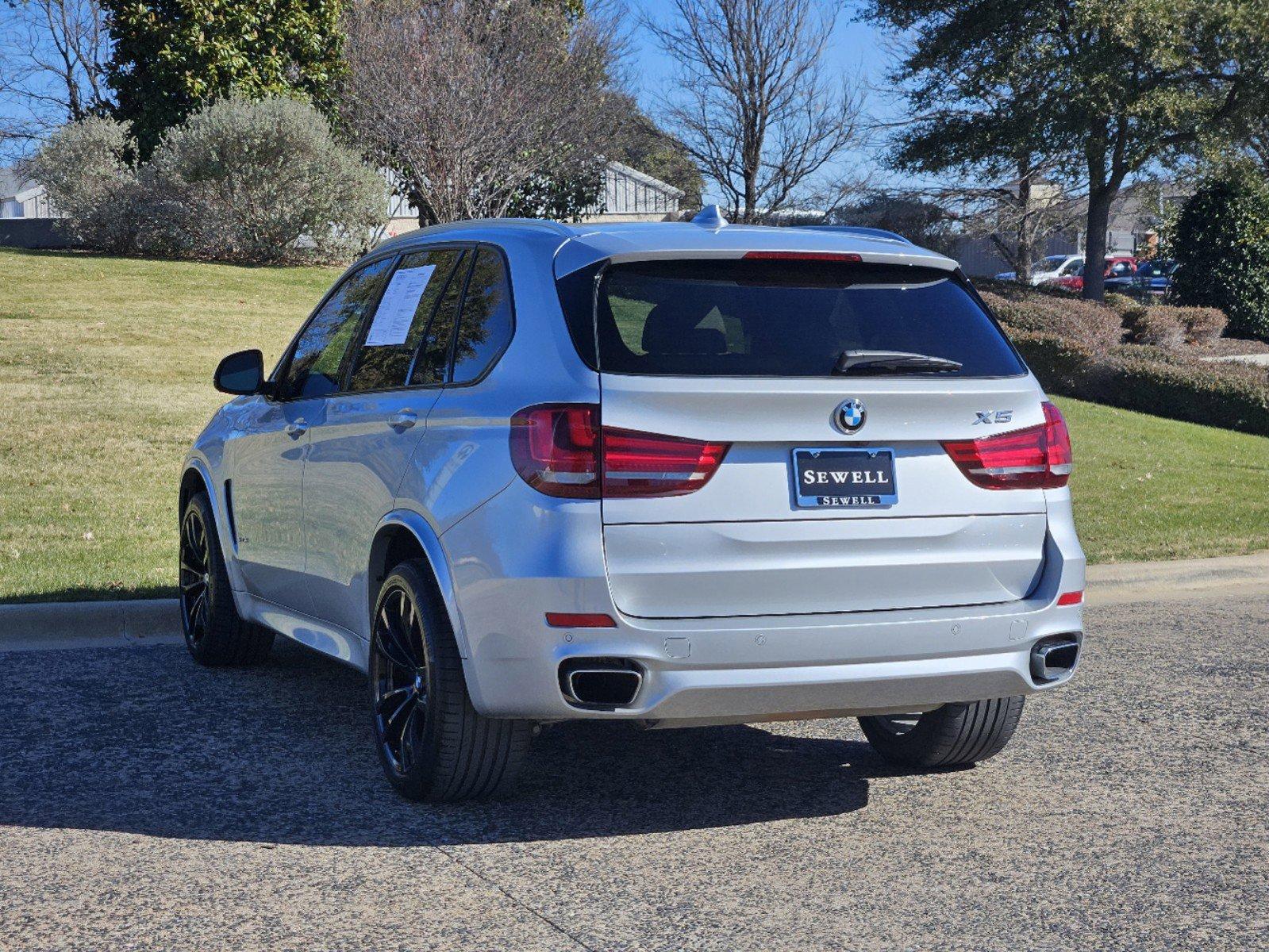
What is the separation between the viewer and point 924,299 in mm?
4875

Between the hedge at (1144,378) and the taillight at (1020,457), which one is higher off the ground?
the taillight at (1020,457)

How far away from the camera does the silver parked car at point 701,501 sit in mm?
4266

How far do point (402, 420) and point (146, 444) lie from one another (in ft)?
28.7

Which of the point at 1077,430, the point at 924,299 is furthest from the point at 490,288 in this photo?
the point at 1077,430

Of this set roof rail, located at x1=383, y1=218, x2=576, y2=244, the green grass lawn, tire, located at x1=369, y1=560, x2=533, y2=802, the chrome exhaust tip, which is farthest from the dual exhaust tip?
the green grass lawn

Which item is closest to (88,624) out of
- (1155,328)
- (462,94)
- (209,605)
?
(209,605)

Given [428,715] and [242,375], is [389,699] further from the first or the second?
[242,375]

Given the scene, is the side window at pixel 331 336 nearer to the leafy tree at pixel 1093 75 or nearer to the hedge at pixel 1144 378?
the hedge at pixel 1144 378

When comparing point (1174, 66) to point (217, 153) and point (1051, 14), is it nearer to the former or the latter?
point (1051, 14)

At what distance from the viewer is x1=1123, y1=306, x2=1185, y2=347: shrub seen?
2444 cm

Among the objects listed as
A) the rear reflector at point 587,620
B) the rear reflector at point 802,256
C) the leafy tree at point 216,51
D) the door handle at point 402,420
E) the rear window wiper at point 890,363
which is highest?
the leafy tree at point 216,51

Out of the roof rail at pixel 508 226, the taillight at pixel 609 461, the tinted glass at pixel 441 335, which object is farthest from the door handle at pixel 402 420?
the taillight at pixel 609 461

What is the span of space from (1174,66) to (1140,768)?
25.7 metres

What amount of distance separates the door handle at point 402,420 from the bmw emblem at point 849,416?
4.60ft
